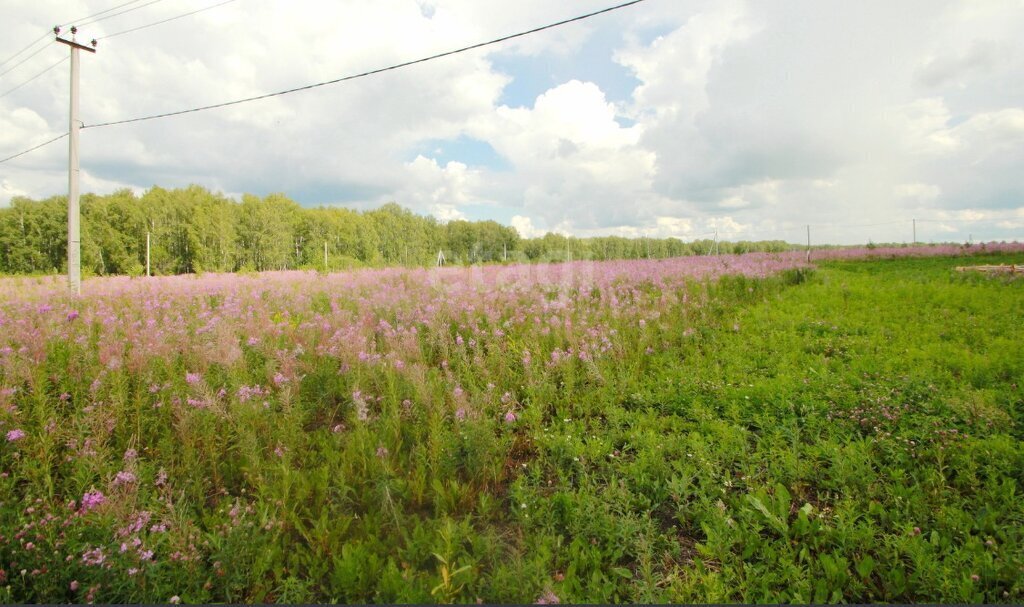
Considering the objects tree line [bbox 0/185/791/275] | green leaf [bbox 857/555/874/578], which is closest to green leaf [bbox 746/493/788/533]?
green leaf [bbox 857/555/874/578]

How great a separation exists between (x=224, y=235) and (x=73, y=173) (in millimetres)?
24868

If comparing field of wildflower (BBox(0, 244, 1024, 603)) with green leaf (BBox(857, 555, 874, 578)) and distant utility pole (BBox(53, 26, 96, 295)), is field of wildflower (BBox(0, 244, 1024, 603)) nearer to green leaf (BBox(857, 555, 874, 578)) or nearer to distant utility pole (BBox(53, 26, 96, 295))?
green leaf (BBox(857, 555, 874, 578))

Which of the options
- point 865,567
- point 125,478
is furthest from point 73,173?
point 865,567

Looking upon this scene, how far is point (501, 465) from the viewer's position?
3229mm

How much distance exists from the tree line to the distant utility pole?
56.9 ft

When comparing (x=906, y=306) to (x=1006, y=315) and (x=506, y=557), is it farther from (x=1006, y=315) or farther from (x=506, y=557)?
(x=506, y=557)

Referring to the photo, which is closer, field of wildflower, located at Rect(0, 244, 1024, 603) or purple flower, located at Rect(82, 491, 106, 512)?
field of wildflower, located at Rect(0, 244, 1024, 603)

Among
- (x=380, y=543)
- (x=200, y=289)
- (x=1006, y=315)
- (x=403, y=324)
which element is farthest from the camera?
(x=200, y=289)

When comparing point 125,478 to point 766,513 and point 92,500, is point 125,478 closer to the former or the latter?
point 92,500

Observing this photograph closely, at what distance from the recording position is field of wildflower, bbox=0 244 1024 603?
226 centimetres

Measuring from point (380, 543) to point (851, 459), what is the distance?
347 cm

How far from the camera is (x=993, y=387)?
14.7 feet

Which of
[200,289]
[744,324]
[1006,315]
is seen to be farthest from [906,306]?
[200,289]

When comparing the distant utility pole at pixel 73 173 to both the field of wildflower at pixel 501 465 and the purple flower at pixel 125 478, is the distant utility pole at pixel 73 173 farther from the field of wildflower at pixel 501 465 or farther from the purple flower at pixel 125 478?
the purple flower at pixel 125 478
